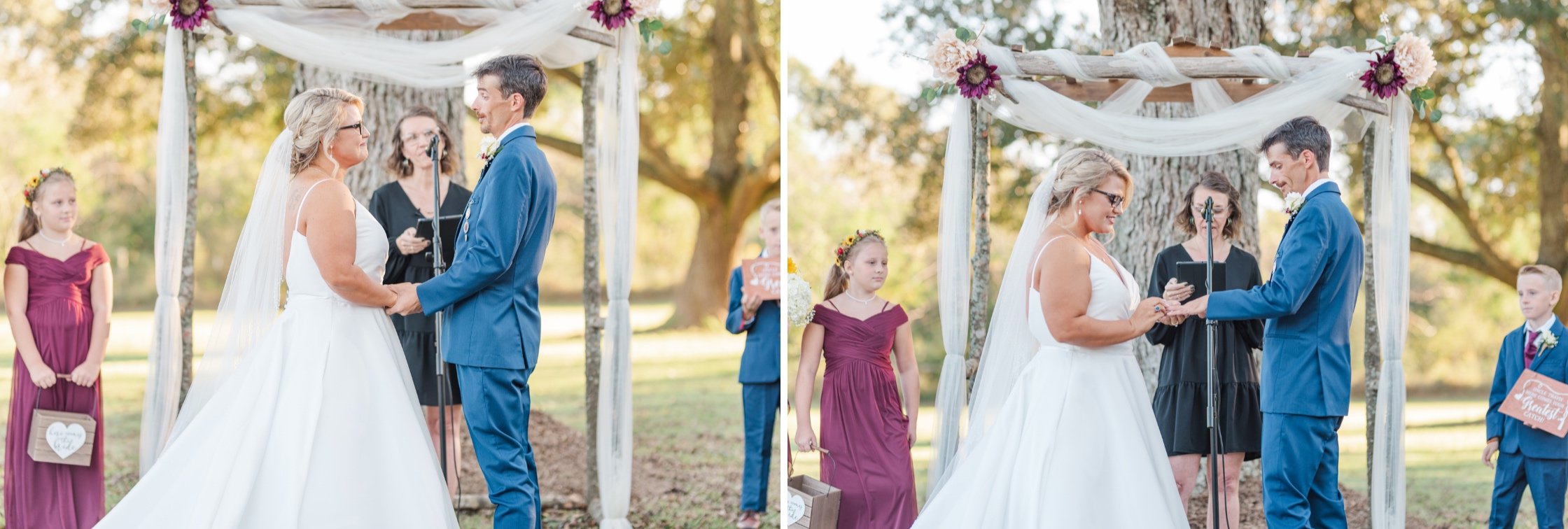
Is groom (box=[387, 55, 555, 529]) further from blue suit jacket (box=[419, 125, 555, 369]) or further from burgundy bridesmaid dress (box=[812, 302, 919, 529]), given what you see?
burgundy bridesmaid dress (box=[812, 302, 919, 529])

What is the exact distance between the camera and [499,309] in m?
4.52

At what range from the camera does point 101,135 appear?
16641 mm

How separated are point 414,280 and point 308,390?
57.6 inches

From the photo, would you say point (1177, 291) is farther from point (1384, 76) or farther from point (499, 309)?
point (499, 309)

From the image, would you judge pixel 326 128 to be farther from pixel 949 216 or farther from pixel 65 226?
pixel 949 216

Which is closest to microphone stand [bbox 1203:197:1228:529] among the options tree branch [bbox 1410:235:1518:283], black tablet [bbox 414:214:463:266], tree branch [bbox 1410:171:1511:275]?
black tablet [bbox 414:214:463:266]

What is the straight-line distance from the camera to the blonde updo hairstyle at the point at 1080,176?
4645 millimetres

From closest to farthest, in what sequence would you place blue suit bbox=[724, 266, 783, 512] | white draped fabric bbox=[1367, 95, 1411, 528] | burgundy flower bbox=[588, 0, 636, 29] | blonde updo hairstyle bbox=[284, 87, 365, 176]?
blonde updo hairstyle bbox=[284, 87, 365, 176] < white draped fabric bbox=[1367, 95, 1411, 528] < burgundy flower bbox=[588, 0, 636, 29] < blue suit bbox=[724, 266, 783, 512]

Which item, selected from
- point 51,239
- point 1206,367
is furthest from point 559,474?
point 1206,367

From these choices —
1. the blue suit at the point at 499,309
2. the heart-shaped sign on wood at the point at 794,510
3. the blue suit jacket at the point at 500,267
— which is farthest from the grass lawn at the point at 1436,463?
the blue suit jacket at the point at 500,267

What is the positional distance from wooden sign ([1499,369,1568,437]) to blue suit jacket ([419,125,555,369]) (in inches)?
188

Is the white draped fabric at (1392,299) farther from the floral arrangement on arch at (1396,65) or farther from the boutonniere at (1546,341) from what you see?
the boutonniere at (1546,341)

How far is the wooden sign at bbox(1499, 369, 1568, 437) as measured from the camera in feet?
19.1

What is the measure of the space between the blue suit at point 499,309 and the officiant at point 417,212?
50.3 inches
